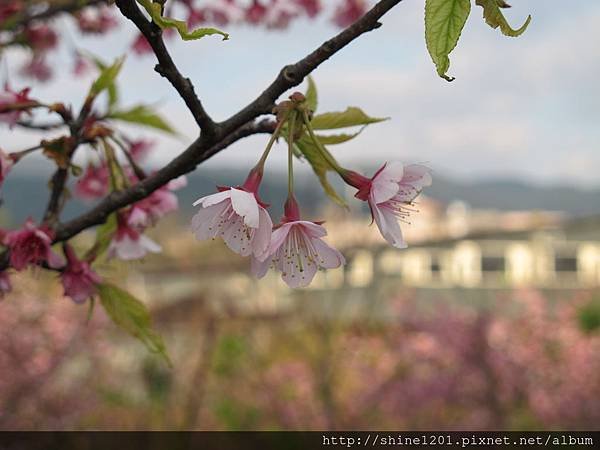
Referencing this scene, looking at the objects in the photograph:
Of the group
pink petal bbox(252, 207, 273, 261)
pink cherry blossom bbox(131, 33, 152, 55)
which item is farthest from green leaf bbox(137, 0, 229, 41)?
pink cherry blossom bbox(131, 33, 152, 55)

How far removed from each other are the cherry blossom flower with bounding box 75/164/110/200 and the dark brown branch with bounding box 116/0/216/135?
791 mm

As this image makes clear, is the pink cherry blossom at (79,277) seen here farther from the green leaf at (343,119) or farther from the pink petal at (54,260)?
the green leaf at (343,119)

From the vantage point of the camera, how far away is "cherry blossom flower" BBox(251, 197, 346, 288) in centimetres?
76

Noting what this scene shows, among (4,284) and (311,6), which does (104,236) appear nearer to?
(4,284)

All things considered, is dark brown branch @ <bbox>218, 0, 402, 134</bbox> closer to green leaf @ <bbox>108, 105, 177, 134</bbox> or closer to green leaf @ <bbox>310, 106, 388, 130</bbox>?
green leaf @ <bbox>310, 106, 388, 130</bbox>

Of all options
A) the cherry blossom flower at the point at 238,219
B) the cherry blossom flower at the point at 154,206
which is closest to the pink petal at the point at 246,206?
the cherry blossom flower at the point at 238,219

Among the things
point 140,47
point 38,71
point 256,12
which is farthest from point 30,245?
point 38,71

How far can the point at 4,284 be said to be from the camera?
3.38 ft

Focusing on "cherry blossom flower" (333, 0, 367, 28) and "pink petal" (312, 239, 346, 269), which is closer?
"pink petal" (312, 239, 346, 269)

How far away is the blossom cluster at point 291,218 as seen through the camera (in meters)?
0.73

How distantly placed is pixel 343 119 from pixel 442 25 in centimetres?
27

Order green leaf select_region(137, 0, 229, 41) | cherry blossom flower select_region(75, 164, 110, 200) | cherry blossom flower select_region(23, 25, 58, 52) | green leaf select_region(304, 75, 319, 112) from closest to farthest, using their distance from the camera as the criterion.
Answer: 1. green leaf select_region(137, 0, 229, 41)
2. green leaf select_region(304, 75, 319, 112)
3. cherry blossom flower select_region(75, 164, 110, 200)
4. cherry blossom flower select_region(23, 25, 58, 52)

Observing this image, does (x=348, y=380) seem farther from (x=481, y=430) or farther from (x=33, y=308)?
(x=33, y=308)

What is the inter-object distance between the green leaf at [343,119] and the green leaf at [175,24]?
28 centimetres
